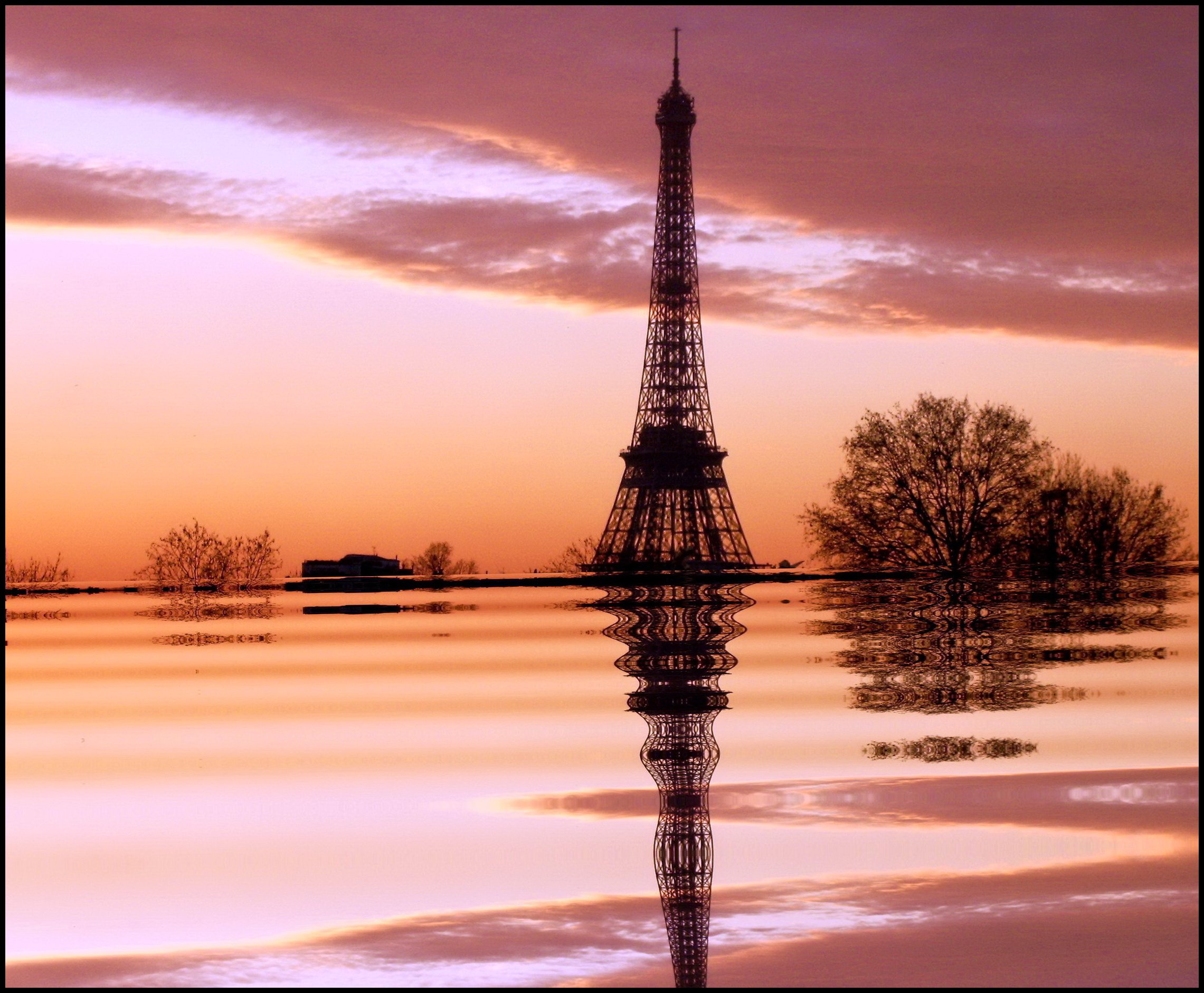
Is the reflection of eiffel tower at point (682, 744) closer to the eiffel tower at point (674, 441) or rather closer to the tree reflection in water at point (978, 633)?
the tree reflection in water at point (978, 633)

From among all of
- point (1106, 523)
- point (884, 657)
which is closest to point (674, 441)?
point (1106, 523)

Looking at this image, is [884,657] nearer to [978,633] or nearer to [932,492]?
[978,633]

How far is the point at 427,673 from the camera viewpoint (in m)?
32.3

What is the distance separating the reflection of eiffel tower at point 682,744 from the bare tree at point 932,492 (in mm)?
7199

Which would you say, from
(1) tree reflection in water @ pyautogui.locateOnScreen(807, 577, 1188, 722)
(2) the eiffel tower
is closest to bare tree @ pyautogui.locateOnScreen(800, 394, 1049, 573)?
(1) tree reflection in water @ pyautogui.locateOnScreen(807, 577, 1188, 722)

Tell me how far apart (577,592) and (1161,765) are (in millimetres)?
52000

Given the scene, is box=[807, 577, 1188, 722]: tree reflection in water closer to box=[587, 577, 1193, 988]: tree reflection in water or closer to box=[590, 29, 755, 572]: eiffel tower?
box=[587, 577, 1193, 988]: tree reflection in water

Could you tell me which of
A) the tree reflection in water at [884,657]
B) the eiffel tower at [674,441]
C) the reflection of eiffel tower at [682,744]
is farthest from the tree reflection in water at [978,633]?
the eiffel tower at [674,441]

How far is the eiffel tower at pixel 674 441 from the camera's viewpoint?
7519 centimetres

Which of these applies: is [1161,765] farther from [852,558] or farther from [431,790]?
[852,558]

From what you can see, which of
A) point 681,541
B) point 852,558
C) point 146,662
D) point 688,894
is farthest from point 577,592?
point 688,894

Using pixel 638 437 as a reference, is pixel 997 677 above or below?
below

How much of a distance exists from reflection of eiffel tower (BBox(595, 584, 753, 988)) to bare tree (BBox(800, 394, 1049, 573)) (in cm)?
720

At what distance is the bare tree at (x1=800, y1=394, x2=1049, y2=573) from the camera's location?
2064 inches
